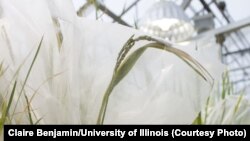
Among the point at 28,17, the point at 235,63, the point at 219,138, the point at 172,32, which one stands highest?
the point at 235,63

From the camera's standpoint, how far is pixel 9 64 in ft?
1.02

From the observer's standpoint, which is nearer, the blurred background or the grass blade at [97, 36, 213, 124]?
the grass blade at [97, 36, 213, 124]

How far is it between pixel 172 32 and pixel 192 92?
201cm

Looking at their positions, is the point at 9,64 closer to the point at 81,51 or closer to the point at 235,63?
the point at 81,51

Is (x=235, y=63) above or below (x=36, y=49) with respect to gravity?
above

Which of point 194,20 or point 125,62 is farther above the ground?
point 194,20

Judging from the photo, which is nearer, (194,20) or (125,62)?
(125,62)

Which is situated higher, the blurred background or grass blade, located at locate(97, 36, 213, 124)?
the blurred background

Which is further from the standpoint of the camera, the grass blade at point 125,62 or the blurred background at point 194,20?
the blurred background at point 194,20

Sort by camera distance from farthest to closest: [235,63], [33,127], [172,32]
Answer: [235,63] < [172,32] < [33,127]

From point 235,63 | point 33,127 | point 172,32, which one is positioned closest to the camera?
point 33,127

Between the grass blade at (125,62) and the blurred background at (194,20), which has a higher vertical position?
the blurred background at (194,20)

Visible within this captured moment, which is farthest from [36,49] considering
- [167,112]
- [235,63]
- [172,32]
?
[235,63]

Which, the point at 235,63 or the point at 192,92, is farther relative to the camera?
the point at 235,63
